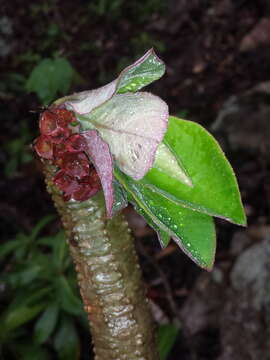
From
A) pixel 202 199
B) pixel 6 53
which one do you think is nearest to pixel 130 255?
pixel 202 199

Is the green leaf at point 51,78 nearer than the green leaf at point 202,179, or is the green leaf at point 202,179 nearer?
the green leaf at point 202,179

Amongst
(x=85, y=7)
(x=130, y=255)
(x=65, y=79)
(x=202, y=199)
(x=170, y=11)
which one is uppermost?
(x=202, y=199)

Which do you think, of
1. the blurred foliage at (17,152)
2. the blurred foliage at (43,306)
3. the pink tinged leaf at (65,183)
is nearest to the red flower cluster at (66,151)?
the pink tinged leaf at (65,183)

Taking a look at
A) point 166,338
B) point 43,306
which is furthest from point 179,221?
point 43,306

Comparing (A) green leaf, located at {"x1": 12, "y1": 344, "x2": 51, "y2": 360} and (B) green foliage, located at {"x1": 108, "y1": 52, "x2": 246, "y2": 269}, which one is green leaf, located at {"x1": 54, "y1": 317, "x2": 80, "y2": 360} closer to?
(A) green leaf, located at {"x1": 12, "y1": 344, "x2": 51, "y2": 360}

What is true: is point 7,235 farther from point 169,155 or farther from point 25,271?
point 169,155

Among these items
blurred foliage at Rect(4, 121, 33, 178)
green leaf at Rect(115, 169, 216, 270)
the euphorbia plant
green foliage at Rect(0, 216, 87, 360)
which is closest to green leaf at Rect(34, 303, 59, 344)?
green foliage at Rect(0, 216, 87, 360)

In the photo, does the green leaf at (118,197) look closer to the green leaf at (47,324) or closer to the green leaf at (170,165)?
the green leaf at (170,165)
